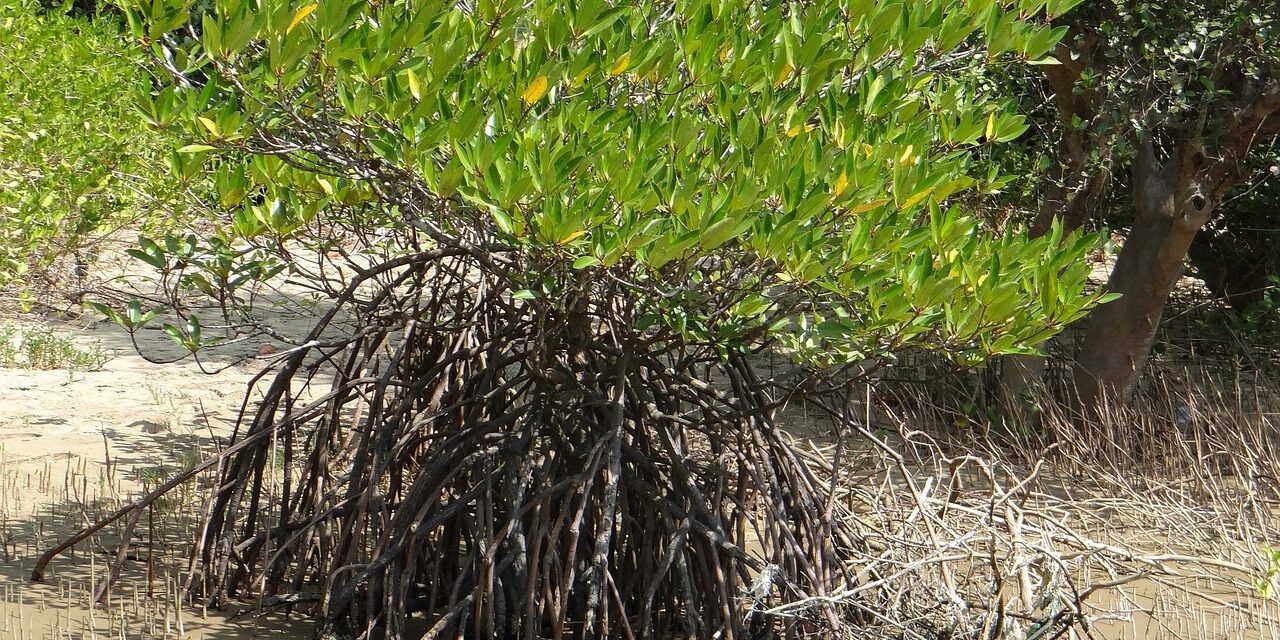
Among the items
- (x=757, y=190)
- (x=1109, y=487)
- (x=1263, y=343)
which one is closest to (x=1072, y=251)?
(x=757, y=190)

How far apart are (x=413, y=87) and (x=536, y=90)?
281 millimetres

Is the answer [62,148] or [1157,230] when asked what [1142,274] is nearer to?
[1157,230]

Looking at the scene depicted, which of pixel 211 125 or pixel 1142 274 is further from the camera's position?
pixel 1142 274

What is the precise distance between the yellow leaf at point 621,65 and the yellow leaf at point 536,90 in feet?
0.63

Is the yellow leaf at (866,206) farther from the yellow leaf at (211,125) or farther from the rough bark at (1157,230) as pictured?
the rough bark at (1157,230)

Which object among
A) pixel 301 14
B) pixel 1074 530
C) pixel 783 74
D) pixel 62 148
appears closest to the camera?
pixel 301 14

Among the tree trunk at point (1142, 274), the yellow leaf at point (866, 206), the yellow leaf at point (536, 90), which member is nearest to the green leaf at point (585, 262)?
the yellow leaf at point (536, 90)

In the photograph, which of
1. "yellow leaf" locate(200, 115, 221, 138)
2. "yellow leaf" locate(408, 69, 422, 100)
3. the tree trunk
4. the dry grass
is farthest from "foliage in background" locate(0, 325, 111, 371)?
the tree trunk

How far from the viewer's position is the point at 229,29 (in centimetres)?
262

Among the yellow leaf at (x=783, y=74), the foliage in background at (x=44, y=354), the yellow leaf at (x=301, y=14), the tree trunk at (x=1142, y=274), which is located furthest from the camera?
the foliage in background at (x=44, y=354)

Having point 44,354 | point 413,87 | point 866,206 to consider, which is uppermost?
point 44,354

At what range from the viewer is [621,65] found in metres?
2.94

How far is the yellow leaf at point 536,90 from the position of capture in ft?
9.33

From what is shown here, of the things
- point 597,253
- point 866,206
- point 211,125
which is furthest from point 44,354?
point 866,206
